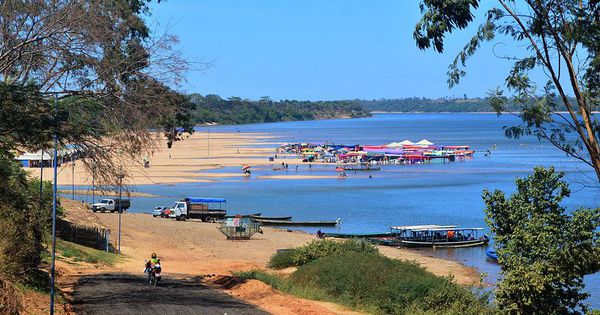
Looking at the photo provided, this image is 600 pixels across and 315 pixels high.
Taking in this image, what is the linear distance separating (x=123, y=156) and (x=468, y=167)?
9326cm

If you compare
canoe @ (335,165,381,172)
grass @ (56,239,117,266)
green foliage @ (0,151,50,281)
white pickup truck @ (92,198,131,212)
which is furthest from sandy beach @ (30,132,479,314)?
canoe @ (335,165,381,172)

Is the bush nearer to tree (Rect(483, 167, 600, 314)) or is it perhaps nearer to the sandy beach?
the sandy beach

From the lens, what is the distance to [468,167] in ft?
358

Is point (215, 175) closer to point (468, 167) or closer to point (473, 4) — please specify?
point (468, 167)

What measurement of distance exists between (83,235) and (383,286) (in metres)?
17.8

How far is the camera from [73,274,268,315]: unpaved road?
1985 cm

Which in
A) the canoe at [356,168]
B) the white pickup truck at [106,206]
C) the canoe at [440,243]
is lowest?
the canoe at [440,243]

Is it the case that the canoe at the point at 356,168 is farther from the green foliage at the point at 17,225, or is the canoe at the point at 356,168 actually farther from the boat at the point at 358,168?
the green foliage at the point at 17,225

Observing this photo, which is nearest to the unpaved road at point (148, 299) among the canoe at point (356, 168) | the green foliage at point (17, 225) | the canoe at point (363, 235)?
the green foliage at point (17, 225)

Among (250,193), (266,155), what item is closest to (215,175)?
(250,193)

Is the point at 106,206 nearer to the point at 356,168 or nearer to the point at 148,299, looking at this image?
the point at 148,299

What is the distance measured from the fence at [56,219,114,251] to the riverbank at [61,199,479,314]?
1278 mm

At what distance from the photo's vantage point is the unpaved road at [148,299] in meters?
19.8

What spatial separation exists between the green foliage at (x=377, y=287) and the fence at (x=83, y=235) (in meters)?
11.8
